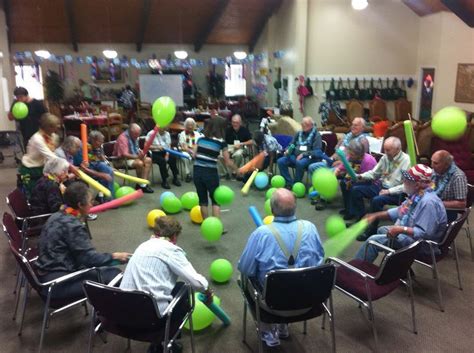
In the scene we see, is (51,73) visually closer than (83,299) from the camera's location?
No

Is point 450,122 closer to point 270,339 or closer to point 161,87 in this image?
point 270,339

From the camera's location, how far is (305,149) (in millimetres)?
6359

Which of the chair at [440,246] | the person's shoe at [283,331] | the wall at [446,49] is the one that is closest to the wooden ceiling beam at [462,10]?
the wall at [446,49]

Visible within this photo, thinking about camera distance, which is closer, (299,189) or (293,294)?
(293,294)

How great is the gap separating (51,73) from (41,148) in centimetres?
931

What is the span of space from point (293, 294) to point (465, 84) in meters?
8.16

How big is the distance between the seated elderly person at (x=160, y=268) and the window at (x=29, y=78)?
38.7 ft

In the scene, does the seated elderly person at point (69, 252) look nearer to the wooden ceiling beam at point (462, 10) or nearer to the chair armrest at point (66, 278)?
the chair armrest at point (66, 278)

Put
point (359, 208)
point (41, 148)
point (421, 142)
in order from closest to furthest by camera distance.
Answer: point (41, 148) → point (359, 208) → point (421, 142)

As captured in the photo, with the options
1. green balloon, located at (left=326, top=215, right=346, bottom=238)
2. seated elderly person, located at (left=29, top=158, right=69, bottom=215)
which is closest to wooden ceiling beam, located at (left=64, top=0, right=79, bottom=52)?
seated elderly person, located at (left=29, top=158, right=69, bottom=215)

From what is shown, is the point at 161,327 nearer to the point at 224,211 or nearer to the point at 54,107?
the point at 224,211

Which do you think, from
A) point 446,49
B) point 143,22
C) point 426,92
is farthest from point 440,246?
point 143,22

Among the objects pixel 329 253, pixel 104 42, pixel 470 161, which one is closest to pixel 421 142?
pixel 470 161

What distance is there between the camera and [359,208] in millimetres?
5160
